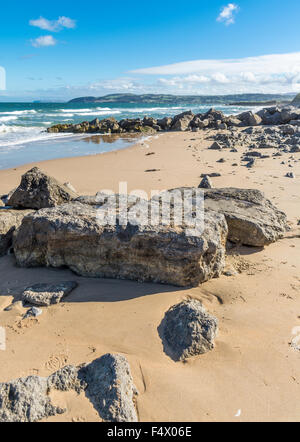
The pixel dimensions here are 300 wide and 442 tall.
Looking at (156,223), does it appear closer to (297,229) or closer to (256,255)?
(256,255)

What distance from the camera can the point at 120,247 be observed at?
3.49 meters

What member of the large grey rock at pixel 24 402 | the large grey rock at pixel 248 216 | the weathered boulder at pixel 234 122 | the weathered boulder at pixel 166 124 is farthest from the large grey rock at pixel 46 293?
the weathered boulder at pixel 234 122

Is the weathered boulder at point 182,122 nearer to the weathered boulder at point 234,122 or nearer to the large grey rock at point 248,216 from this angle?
the weathered boulder at point 234,122

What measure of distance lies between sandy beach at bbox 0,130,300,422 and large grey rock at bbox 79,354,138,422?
7 cm

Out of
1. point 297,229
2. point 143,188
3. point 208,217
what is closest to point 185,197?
point 208,217

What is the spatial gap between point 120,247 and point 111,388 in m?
1.61

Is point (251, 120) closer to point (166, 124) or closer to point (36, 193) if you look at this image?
point (166, 124)

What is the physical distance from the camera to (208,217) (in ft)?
12.4

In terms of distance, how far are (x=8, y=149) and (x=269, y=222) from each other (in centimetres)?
1508

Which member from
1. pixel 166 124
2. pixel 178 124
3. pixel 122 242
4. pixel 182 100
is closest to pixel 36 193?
pixel 122 242

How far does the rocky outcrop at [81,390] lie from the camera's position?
2043mm

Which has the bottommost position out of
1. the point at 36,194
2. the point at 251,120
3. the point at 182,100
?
the point at 36,194

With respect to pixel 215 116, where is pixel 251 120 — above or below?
below

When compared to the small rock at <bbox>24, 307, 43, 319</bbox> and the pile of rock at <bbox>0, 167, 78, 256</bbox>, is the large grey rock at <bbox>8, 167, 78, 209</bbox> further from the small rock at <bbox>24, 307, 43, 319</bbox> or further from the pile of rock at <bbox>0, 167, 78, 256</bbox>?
the small rock at <bbox>24, 307, 43, 319</bbox>
